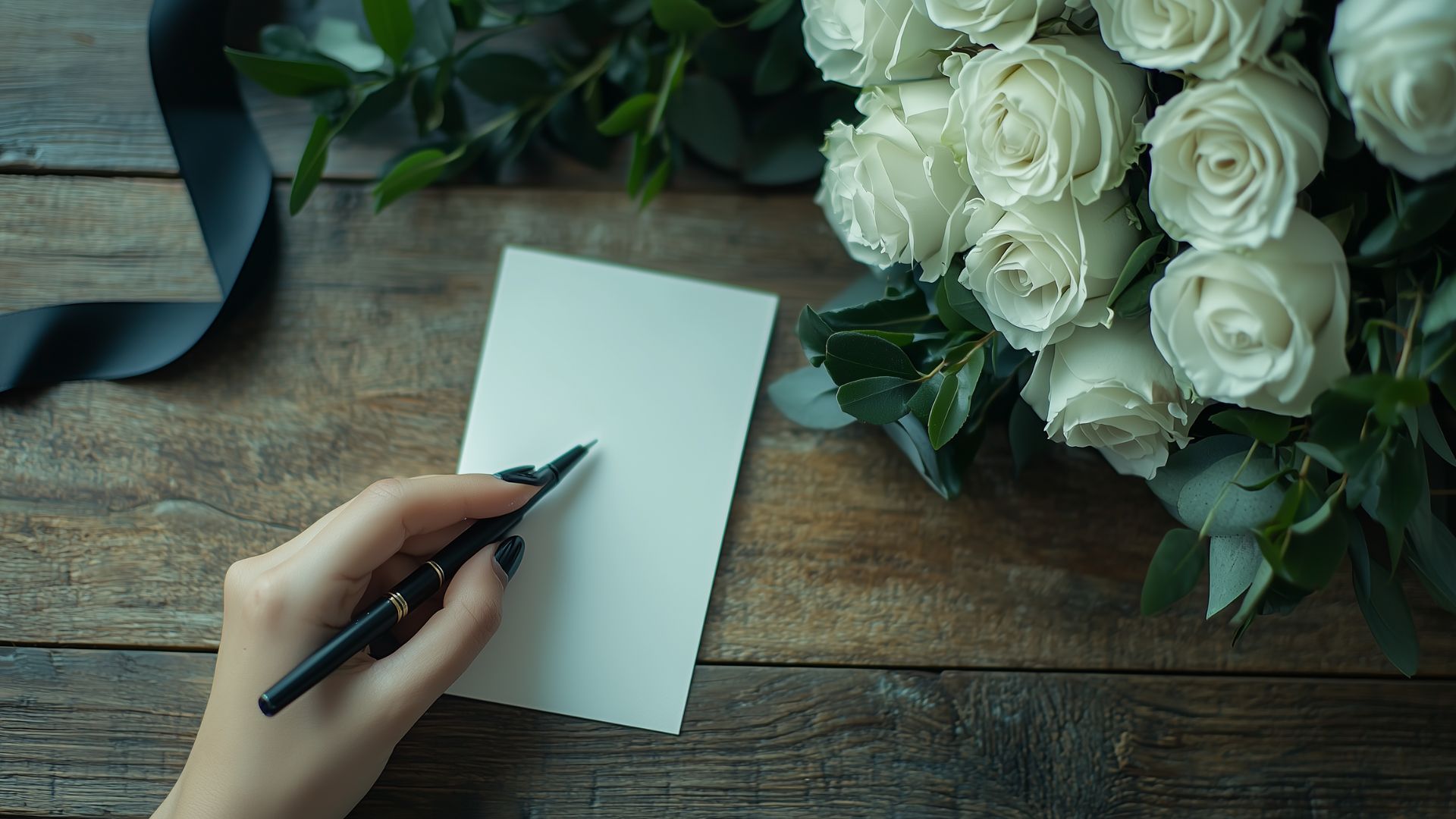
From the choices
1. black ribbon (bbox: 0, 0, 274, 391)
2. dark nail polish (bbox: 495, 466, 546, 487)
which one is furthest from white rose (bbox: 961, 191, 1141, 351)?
black ribbon (bbox: 0, 0, 274, 391)

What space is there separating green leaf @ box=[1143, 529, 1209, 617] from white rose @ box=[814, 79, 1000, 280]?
0.20m

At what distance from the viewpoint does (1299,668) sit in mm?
712

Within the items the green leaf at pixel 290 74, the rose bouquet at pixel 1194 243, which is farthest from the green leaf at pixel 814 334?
the green leaf at pixel 290 74

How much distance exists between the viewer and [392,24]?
0.69m

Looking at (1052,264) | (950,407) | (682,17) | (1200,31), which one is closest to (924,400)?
(950,407)

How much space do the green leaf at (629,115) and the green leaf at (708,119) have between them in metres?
0.03

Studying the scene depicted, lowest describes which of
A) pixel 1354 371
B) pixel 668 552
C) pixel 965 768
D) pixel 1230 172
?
pixel 965 768

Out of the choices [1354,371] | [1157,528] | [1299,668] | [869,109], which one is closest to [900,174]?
[869,109]

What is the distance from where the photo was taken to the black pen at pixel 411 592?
56 centimetres

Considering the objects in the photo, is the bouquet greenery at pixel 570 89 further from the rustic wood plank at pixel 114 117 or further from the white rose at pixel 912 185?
the white rose at pixel 912 185

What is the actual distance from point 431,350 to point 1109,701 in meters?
0.61

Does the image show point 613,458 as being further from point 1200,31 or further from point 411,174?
point 1200,31

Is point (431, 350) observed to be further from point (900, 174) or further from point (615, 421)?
point (900, 174)

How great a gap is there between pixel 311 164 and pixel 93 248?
232mm
